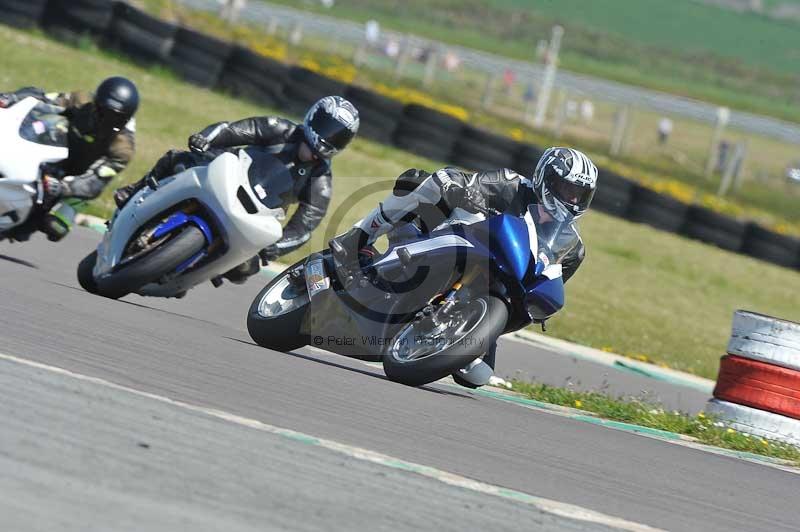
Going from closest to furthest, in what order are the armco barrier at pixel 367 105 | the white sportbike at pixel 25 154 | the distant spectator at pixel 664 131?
the white sportbike at pixel 25 154
the armco barrier at pixel 367 105
the distant spectator at pixel 664 131

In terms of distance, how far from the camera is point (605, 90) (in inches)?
1348

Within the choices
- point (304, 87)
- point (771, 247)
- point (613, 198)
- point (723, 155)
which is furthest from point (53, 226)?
point (723, 155)

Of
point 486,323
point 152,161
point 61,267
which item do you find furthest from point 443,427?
point 152,161

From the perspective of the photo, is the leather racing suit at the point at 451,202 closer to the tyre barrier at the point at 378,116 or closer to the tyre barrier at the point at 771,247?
the tyre barrier at the point at 378,116

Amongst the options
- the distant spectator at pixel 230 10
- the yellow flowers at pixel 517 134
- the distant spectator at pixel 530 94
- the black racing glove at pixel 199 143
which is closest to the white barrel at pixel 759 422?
the black racing glove at pixel 199 143

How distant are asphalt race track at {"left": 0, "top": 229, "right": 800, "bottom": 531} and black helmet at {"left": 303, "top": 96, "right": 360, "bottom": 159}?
1.30 m

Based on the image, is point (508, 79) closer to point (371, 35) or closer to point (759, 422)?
point (371, 35)

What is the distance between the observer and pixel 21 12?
20.7 m

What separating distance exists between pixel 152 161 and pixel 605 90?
20.2 metres

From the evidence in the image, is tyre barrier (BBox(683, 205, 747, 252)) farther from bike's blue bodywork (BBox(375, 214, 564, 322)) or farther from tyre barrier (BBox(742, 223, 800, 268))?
bike's blue bodywork (BBox(375, 214, 564, 322))

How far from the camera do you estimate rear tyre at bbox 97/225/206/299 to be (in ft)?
26.4

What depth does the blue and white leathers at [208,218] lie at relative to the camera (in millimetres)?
8242

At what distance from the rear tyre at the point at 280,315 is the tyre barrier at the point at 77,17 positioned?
45.4 ft

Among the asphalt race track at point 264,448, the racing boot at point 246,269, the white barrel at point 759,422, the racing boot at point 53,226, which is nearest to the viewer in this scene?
the asphalt race track at point 264,448
